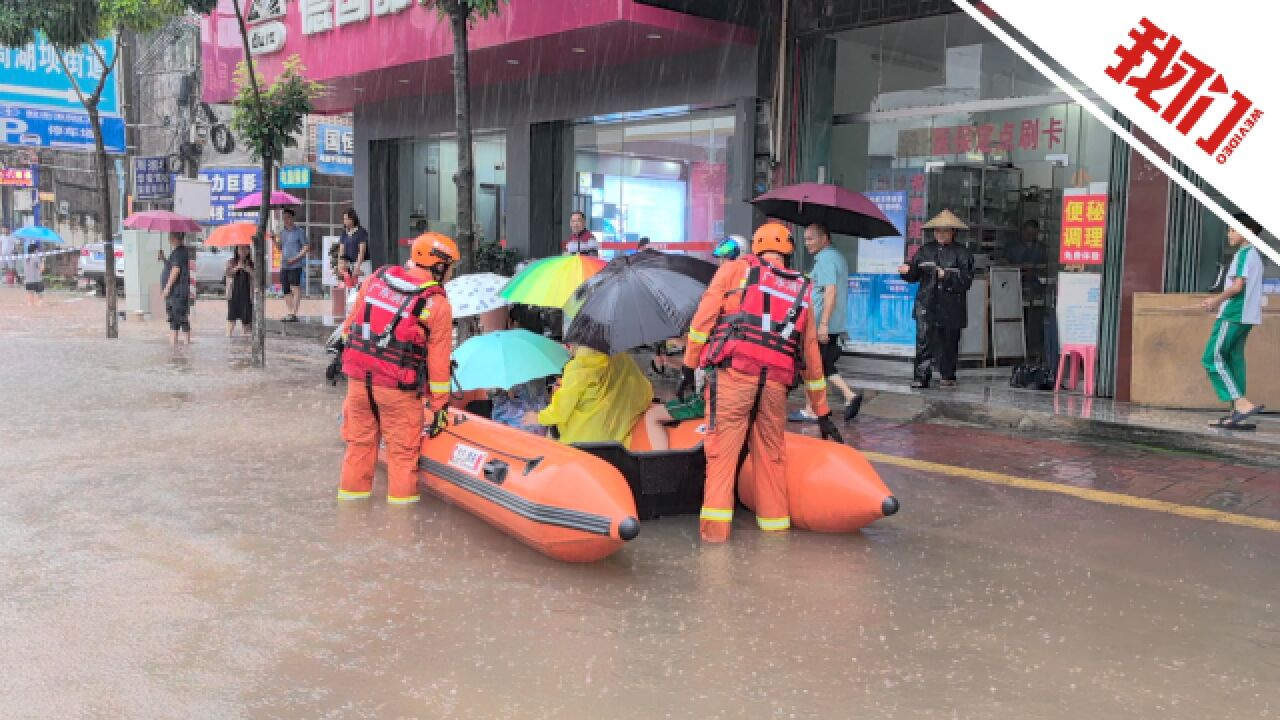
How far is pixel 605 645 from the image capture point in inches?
177

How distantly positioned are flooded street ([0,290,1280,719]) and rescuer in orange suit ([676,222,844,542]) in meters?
0.37

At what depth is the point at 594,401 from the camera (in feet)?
21.8

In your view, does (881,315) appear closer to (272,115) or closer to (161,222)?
(272,115)

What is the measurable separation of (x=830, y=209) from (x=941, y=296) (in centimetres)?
247

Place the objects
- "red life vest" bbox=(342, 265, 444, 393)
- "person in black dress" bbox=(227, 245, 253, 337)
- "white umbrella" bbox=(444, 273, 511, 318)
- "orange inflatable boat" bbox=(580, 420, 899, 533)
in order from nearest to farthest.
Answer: "orange inflatable boat" bbox=(580, 420, 899, 533) → "red life vest" bbox=(342, 265, 444, 393) → "white umbrella" bbox=(444, 273, 511, 318) → "person in black dress" bbox=(227, 245, 253, 337)

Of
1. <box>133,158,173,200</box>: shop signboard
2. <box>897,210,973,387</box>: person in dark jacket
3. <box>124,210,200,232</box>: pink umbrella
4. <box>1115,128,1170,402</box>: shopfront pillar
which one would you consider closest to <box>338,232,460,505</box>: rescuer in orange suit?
<box>897,210,973,387</box>: person in dark jacket

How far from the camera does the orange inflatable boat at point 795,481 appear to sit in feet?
20.0

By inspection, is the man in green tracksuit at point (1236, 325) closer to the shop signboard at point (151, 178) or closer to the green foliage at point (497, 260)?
the green foliage at point (497, 260)

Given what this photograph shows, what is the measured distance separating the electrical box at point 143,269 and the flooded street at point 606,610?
49.1 feet

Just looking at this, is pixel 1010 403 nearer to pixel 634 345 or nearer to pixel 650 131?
pixel 634 345

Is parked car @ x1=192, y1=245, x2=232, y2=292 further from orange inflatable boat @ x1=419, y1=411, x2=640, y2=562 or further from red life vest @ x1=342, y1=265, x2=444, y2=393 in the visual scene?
orange inflatable boat @ x1=419, y1=411, x2=640, y2=562

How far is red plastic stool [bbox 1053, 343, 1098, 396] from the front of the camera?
10.9 metres

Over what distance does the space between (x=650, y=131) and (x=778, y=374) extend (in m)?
9.96

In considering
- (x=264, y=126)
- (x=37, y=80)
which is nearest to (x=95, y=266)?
(x=37, y=80)
